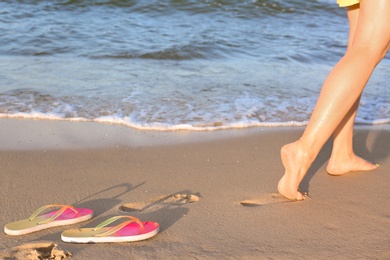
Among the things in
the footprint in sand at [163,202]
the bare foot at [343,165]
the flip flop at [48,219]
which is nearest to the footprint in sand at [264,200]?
the footprint in sand at [163,202]

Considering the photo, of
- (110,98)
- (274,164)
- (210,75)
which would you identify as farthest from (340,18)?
(274,164)

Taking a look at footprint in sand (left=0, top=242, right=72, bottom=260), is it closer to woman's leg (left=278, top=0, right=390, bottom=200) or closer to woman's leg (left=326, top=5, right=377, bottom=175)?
woman's leg (left=278, top=0, right=390, bottom=200)

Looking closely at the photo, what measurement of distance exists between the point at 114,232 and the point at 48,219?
32cm

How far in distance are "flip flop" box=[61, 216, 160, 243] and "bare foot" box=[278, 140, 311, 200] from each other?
0.71 m

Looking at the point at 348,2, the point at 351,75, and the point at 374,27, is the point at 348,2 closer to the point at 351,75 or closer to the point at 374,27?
the point at 374,27

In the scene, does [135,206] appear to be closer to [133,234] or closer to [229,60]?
[133,234]

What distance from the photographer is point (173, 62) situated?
249 inches

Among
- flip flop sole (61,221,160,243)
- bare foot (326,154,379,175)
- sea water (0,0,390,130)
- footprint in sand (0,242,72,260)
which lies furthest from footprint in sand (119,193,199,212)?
sea water (0,0,390,130)

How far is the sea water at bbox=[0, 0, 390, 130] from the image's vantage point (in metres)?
4.61

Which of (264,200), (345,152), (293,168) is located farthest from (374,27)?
(264,200)

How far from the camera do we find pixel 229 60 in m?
6.45

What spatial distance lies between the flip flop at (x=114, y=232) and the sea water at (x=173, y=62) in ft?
5.98

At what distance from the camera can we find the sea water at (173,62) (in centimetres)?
461

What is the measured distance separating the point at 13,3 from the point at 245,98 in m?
5.26
